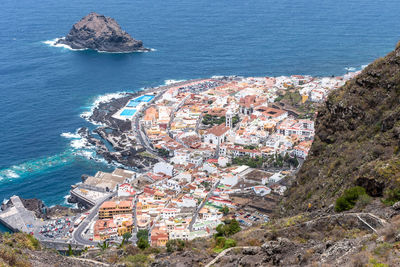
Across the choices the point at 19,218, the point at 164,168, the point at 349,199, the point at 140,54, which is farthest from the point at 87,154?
the point at 140,54

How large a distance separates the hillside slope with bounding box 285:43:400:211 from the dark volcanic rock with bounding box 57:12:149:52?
310 feet

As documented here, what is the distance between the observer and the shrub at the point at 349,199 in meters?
17.8

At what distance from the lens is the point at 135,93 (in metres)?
86.9

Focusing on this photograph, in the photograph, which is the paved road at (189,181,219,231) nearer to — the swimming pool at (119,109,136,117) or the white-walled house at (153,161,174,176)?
the white-walled house at (153,161,174,176)

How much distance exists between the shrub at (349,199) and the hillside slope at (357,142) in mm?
473

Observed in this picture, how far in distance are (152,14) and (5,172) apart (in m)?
107

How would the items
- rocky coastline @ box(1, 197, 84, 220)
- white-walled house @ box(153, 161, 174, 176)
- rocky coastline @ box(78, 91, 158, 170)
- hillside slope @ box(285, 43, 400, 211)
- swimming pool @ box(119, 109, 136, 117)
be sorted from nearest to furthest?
1. hillside slope @ box(285, 43, 400, 211)
2. rocky coastline @ box(1, 197, 84, 220)
3. white-walled house @ box(153, 161, 174, 176)
4. rocky coastline @ box(78, 91, 158, 170)
5. swimming pool @ box(119, 109, 136, 117)

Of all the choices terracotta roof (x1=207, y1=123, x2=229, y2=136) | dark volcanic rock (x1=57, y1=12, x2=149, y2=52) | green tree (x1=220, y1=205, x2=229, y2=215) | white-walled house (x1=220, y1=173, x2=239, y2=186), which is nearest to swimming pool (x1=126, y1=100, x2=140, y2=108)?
terracotta roof (x1=207, y1=123, x2=229, y2=136)

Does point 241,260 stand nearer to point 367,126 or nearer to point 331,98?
point 367,126

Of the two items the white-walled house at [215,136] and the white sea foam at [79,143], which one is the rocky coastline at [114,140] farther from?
the white-walled house at [215,136]

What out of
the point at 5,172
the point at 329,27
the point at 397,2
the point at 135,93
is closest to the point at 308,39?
the point at 329,27

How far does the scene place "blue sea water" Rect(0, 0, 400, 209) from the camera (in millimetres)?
62594

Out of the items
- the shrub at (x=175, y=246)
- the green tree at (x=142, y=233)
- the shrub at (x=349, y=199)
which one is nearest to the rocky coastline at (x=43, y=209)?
the green tree at (x=142, y=233)

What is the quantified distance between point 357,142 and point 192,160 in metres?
37.7
